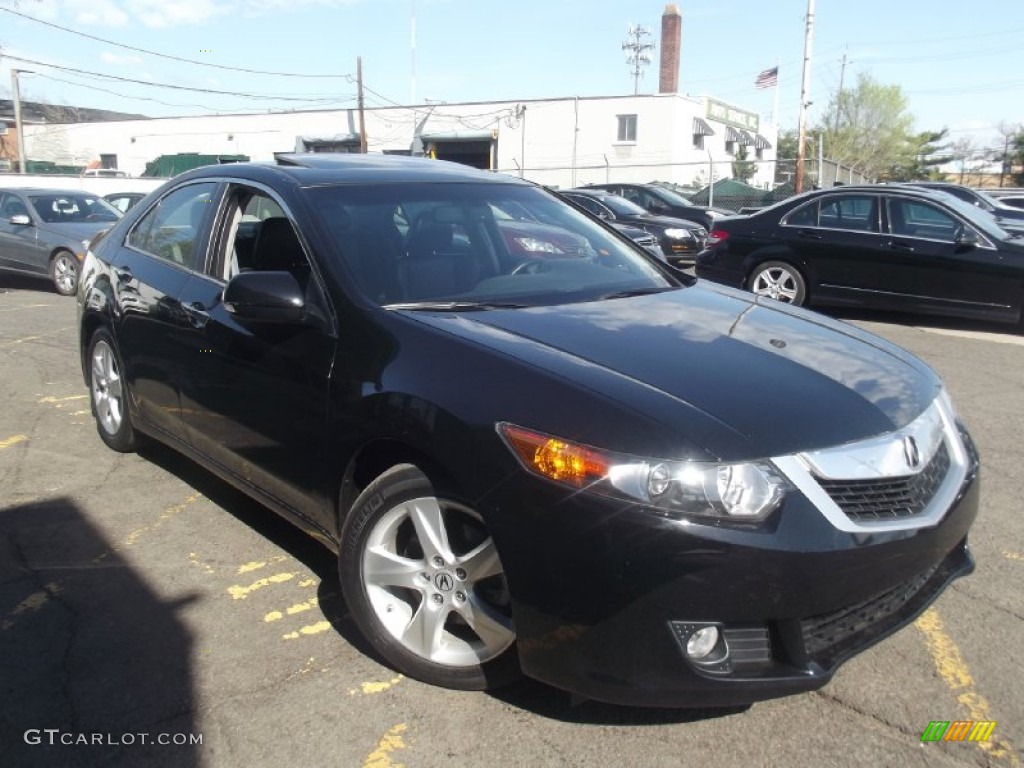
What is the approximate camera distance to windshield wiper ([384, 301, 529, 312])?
118 inches

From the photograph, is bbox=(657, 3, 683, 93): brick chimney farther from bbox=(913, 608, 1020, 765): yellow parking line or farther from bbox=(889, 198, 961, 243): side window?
bbox=(913, 608, 1020, 765): yellow parking line

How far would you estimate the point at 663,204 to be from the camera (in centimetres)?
1825

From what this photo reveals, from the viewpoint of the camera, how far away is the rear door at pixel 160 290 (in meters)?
3.96

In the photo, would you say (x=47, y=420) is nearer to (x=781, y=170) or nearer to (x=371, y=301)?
(x=371, y=301)

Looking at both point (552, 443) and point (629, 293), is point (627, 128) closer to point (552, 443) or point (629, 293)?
point (629, 293)

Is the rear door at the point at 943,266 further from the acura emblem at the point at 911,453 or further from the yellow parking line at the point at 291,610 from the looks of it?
the yellow parking line at the point at 291,610

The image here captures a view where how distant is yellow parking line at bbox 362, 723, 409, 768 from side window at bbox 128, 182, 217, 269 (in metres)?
2.38

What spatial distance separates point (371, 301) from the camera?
299 centimetres

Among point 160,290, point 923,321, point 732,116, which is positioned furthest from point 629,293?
point 732,116

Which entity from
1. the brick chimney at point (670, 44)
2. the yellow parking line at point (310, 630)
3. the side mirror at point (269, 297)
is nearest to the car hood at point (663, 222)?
the side mirror at point (269, 297)

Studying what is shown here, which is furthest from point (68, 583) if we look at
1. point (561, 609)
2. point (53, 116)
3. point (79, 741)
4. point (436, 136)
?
point (53, 116)

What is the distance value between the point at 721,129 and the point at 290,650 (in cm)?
4789

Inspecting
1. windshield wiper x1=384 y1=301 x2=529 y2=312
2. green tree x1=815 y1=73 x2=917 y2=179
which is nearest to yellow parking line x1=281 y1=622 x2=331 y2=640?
windshield wiper x1=384 y1=301 x2=529 y2=312

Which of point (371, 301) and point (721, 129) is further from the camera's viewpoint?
point (721, 129)
